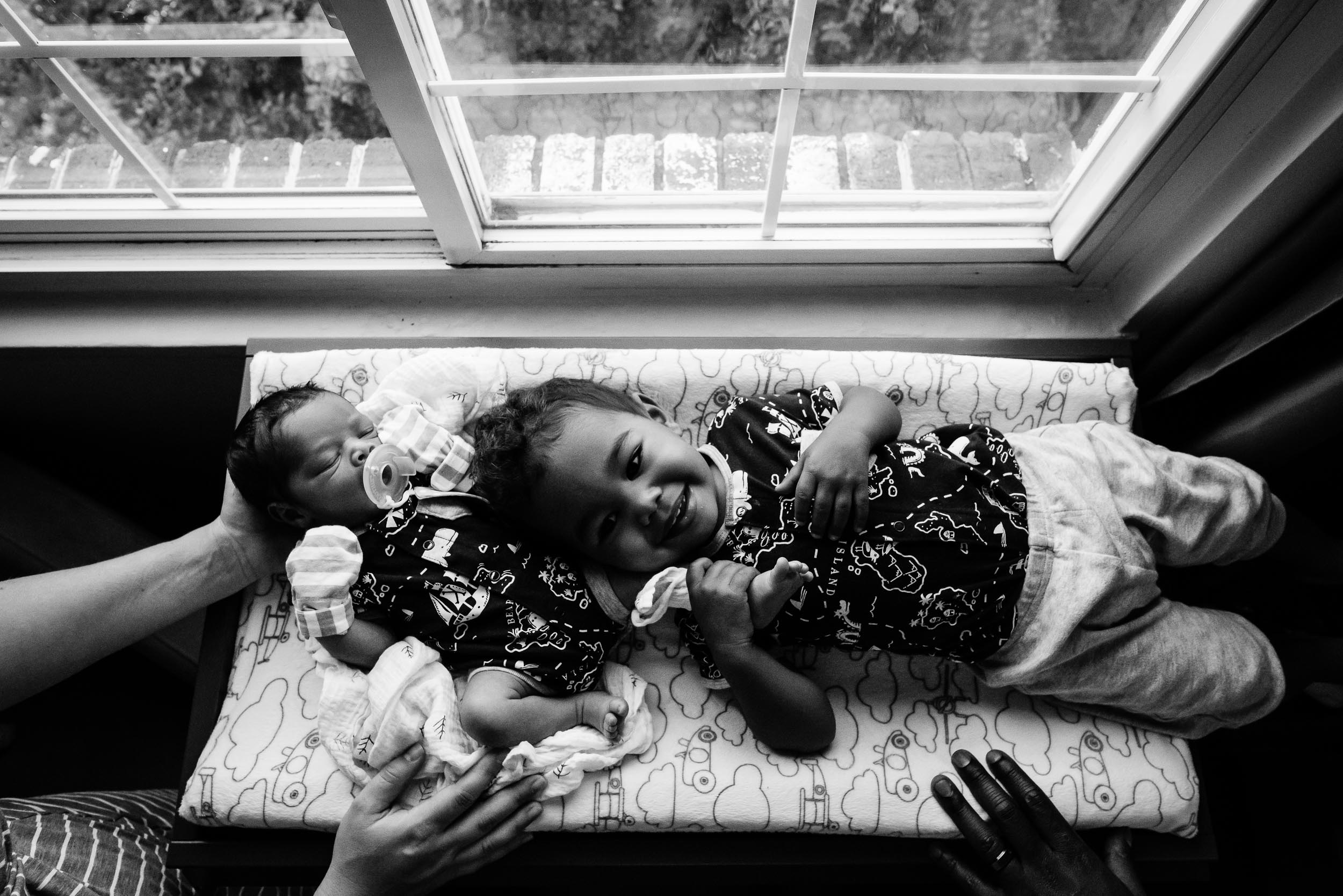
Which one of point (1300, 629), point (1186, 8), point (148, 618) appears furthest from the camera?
point (1300, 629)


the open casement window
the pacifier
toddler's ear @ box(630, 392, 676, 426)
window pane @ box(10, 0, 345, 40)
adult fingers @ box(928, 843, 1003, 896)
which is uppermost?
window pane @ box(10, 0, 345, 40)

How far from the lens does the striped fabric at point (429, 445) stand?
1124 millimetres

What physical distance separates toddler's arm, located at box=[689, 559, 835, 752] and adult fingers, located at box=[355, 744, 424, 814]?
0.41 m

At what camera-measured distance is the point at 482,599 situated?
3.51ft

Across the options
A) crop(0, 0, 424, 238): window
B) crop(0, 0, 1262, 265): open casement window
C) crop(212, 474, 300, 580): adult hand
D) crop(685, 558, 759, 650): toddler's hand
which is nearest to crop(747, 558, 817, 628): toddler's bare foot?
crop(685, 558, 759, 650): toddler's hand

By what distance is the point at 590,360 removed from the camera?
121 centimetres

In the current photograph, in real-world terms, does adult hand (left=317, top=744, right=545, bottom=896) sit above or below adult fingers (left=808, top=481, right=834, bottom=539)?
below

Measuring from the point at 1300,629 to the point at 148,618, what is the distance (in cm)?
181

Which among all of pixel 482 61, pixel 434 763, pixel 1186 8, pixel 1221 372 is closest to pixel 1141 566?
pixel 1221 372

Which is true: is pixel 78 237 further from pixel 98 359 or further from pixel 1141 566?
pixel 1141 566

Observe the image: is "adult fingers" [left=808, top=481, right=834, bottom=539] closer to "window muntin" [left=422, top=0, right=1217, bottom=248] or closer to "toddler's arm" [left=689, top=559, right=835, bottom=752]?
"toddler's arm" [left=689, top=559, right=835, bottom=752]

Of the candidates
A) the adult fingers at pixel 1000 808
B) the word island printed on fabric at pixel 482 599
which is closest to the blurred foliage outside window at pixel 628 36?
the word island printed on fabric at pixel 482 599

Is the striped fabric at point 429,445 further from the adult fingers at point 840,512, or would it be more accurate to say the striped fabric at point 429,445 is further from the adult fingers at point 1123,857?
the adult fingers at point 1123,857

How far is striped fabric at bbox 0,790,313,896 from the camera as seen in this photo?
97 centimetres
